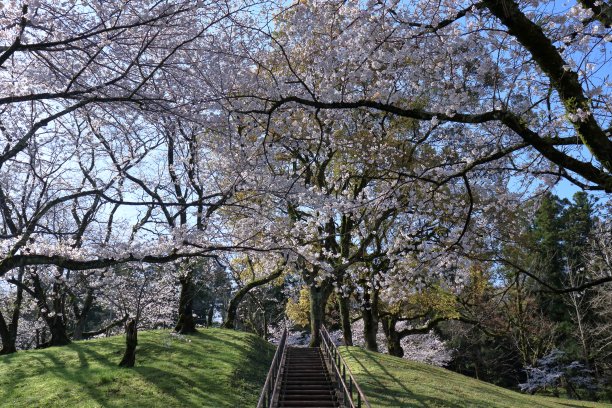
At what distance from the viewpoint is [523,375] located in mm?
34969

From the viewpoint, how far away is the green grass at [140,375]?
1206 cm

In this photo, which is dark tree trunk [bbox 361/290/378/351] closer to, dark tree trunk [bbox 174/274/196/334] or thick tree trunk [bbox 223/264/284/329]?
thick tree trunk [bbox 223/264/284/329]

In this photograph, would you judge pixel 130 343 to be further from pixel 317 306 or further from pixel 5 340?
pixel 317 306

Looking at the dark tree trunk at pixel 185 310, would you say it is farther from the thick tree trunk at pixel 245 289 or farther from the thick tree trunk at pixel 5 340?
the thick tree trunk at pixel 5 340

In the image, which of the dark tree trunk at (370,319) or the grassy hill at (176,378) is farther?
the dark tree trunk at (370,319)

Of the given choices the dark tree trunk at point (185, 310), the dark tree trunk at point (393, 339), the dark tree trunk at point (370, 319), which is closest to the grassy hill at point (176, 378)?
the dark tree trunk at point (185, 310)

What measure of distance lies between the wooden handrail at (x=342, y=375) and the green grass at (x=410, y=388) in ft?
2.22

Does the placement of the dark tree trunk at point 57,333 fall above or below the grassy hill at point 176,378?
above

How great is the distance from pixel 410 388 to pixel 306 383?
136 inches

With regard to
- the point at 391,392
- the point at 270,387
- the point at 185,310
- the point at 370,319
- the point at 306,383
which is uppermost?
the point at 185,310

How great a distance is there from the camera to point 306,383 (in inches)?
607

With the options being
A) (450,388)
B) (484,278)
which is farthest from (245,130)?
(484,278)

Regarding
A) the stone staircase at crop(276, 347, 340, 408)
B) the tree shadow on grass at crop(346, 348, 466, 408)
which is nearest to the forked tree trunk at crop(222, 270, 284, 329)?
the stone staircase at crop(276, 347, 340, 408)

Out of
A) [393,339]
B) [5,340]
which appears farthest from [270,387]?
[393,339]
